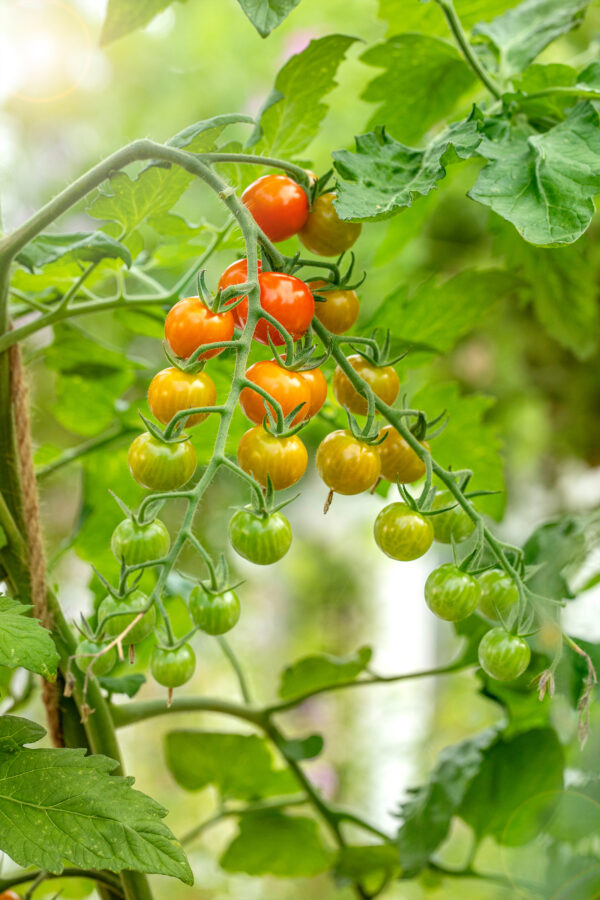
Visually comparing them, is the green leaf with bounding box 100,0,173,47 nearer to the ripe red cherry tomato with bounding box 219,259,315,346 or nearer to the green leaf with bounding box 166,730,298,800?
the ripe red cherry tomato with bounding box 219,259,315,346

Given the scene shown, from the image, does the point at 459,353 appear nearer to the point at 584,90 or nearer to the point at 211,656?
the point at 584,90

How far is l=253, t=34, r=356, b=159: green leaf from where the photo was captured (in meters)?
0.45

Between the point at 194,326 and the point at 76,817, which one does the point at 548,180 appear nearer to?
the point at 194,326

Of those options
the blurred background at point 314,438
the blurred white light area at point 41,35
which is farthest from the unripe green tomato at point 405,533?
the blurred white light area at point 41,35

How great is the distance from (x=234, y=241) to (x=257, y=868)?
1.75 feet

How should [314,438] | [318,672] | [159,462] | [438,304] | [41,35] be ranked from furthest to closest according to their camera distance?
1. [41,35]
2. [314,438]
3. [318,672]
4. [438,304]
5. [159,462]

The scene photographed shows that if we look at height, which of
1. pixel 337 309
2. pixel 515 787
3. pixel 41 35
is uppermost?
pixel 41 35

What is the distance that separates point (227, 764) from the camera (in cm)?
74

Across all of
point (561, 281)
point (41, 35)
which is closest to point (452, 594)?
point (561, 281)

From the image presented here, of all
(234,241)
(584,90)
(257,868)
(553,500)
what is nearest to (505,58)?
(584,90)

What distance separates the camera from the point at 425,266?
164 centimetres

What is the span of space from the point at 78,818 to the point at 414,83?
53cm

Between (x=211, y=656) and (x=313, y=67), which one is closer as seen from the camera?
(x=313, y=67)

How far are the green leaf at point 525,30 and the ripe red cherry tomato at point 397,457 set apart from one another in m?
0.32
